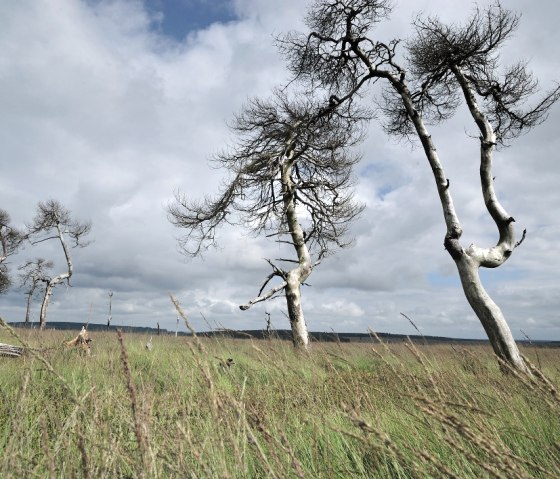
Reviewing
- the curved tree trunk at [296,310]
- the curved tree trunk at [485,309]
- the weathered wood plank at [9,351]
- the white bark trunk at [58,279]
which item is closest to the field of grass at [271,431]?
the curved tree trunk at [485,309]

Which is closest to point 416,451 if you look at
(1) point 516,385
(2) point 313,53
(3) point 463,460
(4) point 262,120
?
(3) point 463,460

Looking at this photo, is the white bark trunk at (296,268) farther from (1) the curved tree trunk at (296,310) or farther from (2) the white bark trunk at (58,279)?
(2) the white bark trunk at (58,279)

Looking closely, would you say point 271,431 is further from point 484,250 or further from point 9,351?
point 9,351

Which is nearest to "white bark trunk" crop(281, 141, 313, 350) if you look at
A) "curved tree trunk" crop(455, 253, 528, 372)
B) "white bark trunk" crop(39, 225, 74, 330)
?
"curved tree trunk" crop(455, 253, 528, 372)

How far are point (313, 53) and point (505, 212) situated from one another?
5.62 meters

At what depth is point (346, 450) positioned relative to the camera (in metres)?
3.09

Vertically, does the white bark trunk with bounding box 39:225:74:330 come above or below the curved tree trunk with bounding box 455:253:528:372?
above

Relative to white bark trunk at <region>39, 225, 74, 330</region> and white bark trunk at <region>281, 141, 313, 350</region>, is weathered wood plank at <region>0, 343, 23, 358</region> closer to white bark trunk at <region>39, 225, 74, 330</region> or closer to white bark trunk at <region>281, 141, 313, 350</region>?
white bark trunk at <region>281, 141, 313, 350</region>

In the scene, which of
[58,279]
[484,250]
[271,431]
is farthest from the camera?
[58,279]

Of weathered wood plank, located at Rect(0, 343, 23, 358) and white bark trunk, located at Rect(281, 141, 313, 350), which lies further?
white bark trunk, located at Rect(281, 141, 313, 350)

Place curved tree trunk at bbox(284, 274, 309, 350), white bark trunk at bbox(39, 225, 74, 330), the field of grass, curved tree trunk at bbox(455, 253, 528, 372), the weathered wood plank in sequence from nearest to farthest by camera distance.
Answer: the field of grass
curved tree trunk at bbox(455, 253, 528, 372)
the weathered wood plank
curved tree trunk at bbox(284, 274, 309, 350)
white bark trunk at bbox(39, 225, 74, 330)

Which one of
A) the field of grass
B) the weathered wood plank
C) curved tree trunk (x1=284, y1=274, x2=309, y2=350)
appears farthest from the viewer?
curved tree trunk (x1=284, y1=274, x2=309, y2=350)

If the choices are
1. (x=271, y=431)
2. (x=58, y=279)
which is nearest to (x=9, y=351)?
(x=271, y=431)

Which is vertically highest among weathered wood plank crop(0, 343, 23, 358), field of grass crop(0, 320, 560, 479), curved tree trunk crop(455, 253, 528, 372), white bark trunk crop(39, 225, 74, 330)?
white bark trunk crop(39, 225, 74, 330)
